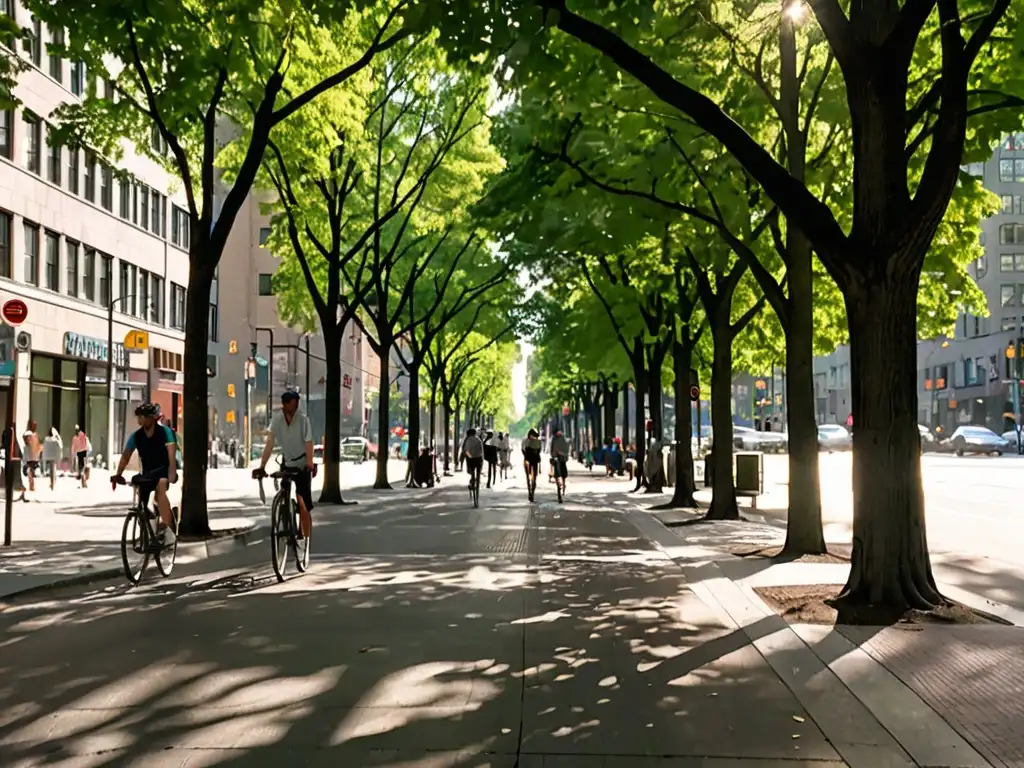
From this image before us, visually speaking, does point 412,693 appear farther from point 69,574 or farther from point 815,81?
point 815,81

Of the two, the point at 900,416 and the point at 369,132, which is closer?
the point at 900,416

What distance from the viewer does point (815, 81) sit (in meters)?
15.8

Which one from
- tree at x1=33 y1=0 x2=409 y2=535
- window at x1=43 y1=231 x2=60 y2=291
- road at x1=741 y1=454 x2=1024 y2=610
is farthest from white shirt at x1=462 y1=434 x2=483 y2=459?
window at x1=43 y1=231 x2=60 y2=291

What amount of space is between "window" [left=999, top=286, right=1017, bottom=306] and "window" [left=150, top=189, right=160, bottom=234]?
62.3 m

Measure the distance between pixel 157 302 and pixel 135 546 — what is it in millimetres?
42754

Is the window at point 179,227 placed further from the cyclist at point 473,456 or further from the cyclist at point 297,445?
the cyclist at point 297,445

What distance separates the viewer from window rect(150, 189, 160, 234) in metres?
52.2

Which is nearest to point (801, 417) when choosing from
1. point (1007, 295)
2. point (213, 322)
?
point (213, 322)

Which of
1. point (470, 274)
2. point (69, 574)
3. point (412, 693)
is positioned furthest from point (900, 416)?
point (470, 274)

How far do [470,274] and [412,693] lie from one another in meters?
34.5

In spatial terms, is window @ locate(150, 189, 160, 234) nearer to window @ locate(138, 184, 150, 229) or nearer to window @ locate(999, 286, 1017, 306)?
window @ locate(138, 184, 150, 229)

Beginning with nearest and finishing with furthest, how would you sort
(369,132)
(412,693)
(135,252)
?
(412,693) < (369,132) < (135,252)

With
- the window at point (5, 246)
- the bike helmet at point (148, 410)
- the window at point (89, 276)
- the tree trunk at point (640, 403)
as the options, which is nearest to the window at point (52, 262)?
the window at point (89, 276)

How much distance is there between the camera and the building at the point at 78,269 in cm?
3800
